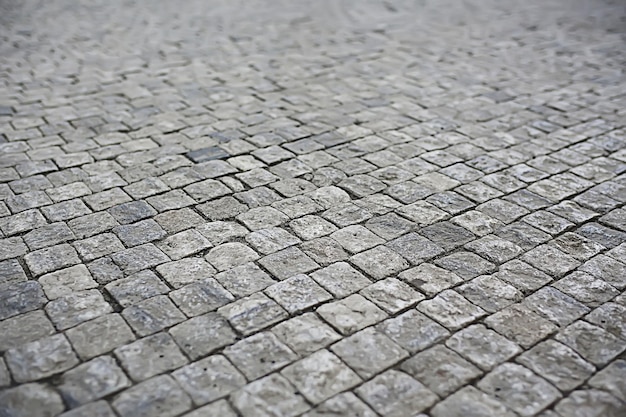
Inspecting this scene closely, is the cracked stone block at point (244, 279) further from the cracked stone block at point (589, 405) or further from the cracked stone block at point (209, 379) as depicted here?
the cracked stone block at point (589, 405)

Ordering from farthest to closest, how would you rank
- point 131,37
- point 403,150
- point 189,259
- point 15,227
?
point 131,37
point 403,150
point 15,227
point 189,259

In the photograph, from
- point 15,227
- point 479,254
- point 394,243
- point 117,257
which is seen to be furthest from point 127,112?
point 479,254

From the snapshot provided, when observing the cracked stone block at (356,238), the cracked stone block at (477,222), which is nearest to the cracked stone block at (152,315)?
the cracked stone block at (356,238)

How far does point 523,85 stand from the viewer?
7.31m

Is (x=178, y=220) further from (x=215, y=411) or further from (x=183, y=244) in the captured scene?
(x=215, y=411)

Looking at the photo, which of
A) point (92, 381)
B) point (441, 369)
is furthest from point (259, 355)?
point (441, 369)

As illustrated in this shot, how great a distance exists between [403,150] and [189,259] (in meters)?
2.40

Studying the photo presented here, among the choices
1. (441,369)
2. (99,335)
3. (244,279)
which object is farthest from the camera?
(244,279)

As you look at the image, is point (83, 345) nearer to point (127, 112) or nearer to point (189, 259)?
point (189, 259)

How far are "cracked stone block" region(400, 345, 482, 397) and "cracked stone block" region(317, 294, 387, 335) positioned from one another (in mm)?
362

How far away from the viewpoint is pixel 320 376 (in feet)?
10.2

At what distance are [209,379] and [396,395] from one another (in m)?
0.90

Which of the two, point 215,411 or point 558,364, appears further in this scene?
point 558,364

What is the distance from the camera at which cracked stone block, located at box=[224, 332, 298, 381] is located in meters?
3.14
